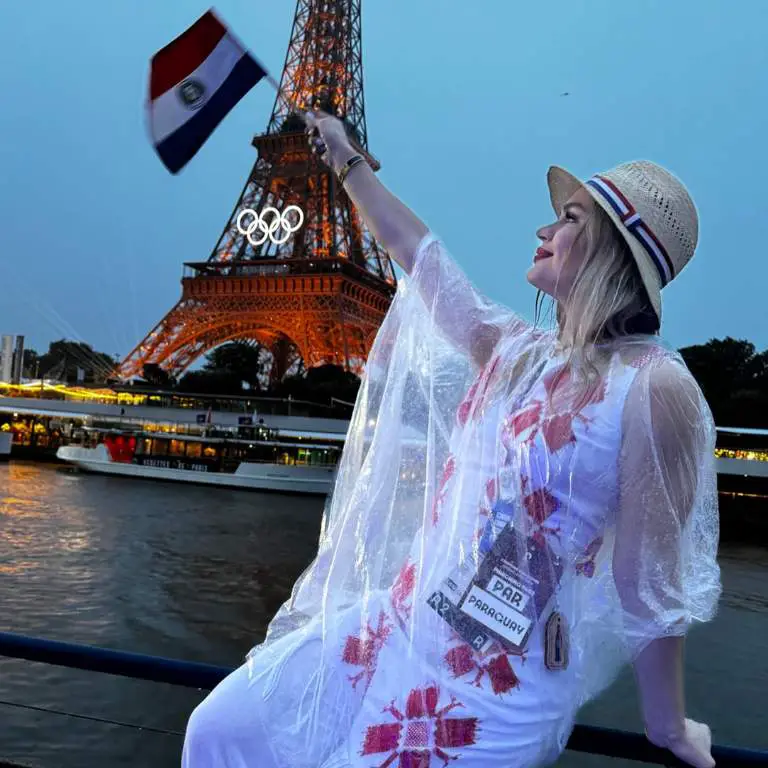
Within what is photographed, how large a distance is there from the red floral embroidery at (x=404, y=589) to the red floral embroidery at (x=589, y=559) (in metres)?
0.26

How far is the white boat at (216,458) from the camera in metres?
29.7

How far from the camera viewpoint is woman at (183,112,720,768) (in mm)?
1175

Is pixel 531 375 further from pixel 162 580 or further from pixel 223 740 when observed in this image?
pixel 162 580

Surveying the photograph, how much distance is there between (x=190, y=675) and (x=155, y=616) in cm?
834

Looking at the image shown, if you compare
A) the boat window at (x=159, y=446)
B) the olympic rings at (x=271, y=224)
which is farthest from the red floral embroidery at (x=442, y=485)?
the olympic rings at (x=271, y=224)

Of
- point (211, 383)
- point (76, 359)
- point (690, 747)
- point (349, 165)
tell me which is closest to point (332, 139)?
point (349, 165)

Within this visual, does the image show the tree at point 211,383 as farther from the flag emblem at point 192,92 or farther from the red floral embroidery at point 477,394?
the red floral embroidery at point 477,394

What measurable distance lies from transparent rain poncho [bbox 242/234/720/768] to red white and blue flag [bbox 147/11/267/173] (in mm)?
1477

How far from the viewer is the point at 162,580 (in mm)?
11219

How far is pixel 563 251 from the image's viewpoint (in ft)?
4.61

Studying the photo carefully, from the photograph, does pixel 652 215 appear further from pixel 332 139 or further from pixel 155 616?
pixel 155 616

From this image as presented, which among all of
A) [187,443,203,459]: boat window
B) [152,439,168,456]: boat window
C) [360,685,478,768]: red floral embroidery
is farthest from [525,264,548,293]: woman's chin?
[152,439,168,456]: boat window

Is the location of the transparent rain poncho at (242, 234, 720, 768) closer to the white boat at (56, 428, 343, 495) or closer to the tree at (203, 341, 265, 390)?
the white boat at (56, 428, 343, 495)

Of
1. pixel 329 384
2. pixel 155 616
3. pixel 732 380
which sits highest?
pixel 732 380
